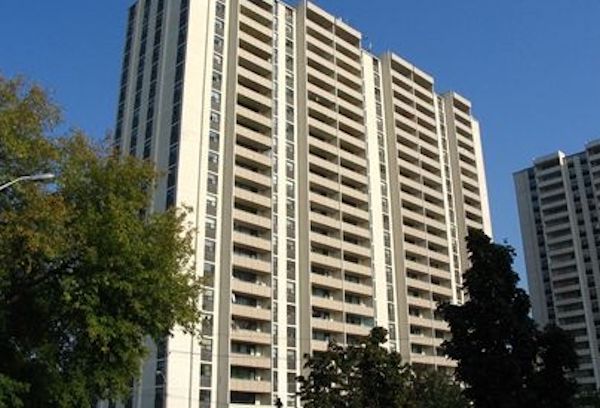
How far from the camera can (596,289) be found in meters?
121

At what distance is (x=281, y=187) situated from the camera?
2867 inches

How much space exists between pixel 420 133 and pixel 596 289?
163 feet

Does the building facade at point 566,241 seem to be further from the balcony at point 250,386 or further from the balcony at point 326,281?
the balcony at point 250,386

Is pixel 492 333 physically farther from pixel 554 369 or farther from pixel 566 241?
pixel 566 241

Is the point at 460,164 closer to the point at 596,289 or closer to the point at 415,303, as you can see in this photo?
the point at 415,303

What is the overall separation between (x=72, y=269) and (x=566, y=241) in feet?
390

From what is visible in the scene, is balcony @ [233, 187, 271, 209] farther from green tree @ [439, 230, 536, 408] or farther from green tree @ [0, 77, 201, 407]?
green tree @ [439, 230, 536, 408]

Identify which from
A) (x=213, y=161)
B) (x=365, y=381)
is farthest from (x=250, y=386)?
(x=213, y=161)

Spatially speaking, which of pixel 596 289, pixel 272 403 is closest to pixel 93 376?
pixel 272 403

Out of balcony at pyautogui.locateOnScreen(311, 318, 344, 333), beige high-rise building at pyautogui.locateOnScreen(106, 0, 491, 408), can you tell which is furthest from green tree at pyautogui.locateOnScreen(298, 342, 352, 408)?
balcony at pyautogui.locateOnScreen(311, 318, 344, 333)

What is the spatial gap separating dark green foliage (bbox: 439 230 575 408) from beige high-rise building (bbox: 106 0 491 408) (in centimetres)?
3018

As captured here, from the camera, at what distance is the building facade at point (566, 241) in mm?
121438

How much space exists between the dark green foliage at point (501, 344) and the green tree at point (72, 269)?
11133 millimetres

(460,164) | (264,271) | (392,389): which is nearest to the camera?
(392,389)
